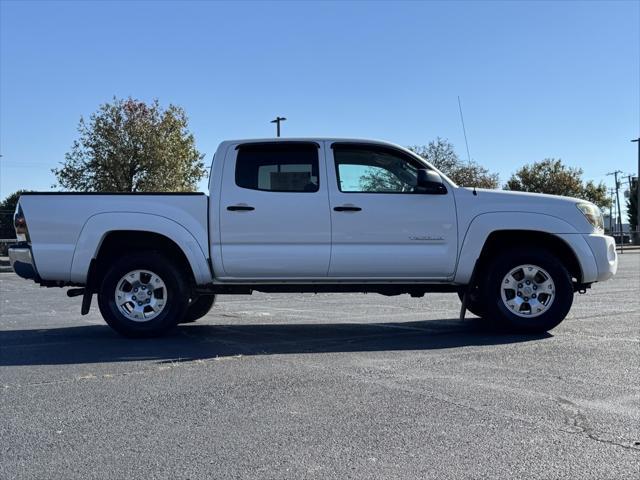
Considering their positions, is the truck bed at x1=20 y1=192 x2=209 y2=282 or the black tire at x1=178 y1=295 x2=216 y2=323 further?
the black tire at x1=178 y1=295 x2=216 y2=323

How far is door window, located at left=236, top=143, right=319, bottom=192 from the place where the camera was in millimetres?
6973

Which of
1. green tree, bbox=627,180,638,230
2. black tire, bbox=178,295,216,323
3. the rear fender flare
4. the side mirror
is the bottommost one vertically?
black tire, bbox=178,295,216,323

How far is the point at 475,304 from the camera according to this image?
807 cm

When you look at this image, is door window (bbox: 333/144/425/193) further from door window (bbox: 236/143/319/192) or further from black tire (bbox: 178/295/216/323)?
black tire (bbox: 178/295/216/323)

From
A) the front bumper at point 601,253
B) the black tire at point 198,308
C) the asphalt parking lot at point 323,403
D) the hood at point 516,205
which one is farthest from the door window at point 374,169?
the black tire at point 198,308

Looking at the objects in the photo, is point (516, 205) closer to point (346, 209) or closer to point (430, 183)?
point (430, 183)

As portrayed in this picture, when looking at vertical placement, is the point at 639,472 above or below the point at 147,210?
below

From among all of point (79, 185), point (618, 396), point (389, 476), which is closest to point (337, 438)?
point (389, 476)

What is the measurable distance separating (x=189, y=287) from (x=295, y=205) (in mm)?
1535

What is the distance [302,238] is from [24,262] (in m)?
3.06

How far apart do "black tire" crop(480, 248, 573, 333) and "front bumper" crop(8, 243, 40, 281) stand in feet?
16.5

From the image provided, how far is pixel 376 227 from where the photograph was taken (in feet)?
22.5

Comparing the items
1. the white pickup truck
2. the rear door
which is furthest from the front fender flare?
the rear door

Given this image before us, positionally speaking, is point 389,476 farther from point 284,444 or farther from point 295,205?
point 295,205
